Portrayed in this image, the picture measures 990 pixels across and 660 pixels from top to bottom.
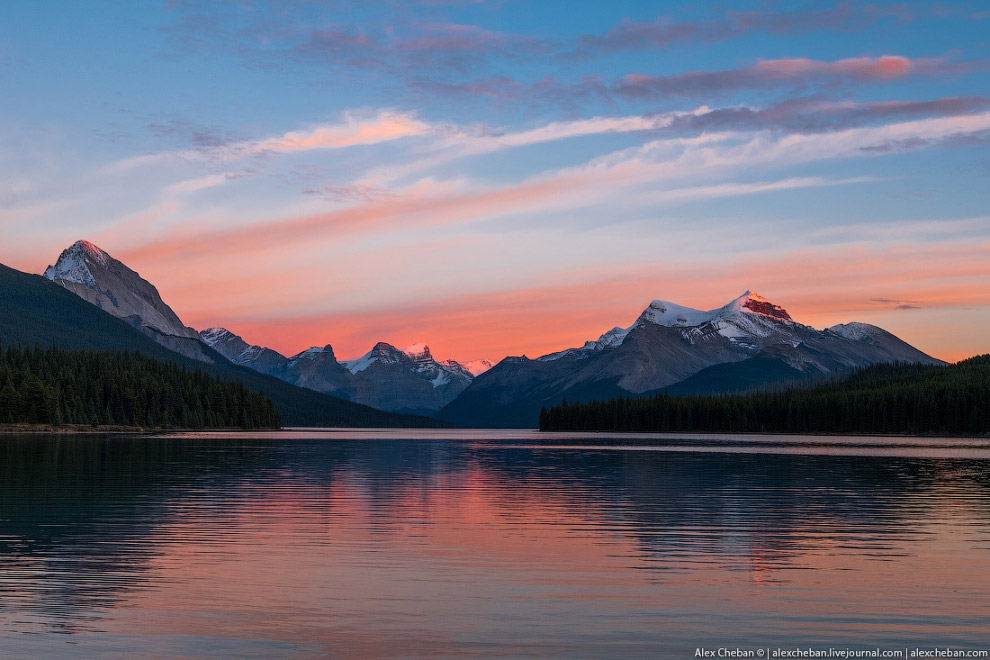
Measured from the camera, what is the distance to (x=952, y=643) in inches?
794

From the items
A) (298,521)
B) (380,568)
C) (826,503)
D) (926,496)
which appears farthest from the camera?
(926,496)

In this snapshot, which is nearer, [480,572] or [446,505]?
[480,572]

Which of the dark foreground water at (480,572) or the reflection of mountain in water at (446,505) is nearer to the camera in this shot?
the dark foreground water at (480,572)

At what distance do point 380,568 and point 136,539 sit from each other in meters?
11.2

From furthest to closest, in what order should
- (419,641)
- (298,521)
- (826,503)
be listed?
1. (826,503)
2. (298,521)
3. (419,641)

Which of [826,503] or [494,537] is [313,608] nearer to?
[494,537]

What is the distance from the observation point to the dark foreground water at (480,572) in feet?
67.2

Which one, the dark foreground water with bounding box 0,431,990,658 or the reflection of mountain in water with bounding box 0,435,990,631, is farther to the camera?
the reflection of mountain in water with bounding box 0,435,990,631

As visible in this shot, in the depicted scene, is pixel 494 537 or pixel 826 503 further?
pixel 826 503

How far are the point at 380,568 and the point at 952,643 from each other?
629 inches

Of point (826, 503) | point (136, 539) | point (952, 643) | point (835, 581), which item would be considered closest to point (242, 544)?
point (136, 539)

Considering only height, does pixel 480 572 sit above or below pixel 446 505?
above

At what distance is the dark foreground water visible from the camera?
2047 cm

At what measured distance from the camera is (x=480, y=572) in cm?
2911
